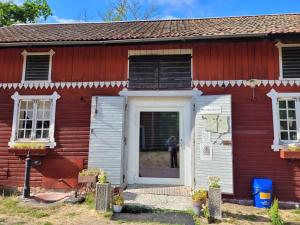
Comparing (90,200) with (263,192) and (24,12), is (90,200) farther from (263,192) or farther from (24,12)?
(24,12)

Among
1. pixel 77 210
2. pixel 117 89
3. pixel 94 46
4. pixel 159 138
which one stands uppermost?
pixel 94 46

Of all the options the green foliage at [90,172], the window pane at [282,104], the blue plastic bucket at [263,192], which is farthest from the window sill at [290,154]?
the green foliage at [90,172]

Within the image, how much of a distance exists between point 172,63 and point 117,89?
5.63 feet

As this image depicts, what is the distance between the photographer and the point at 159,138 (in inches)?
310

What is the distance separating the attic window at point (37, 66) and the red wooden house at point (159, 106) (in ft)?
0.10

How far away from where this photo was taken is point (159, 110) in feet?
25.5

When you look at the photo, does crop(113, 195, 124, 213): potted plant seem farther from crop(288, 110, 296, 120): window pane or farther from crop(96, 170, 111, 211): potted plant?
crop(288, 110, 296, 120): window pane

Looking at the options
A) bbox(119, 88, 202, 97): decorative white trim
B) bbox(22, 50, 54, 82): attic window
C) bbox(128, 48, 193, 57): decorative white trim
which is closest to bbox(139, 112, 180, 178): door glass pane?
bbox(119, 88, 202, 97): decorative white trim

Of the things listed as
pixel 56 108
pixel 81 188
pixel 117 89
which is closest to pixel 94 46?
pixel 117 89

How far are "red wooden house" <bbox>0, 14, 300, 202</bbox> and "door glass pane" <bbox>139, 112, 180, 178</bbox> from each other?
0.03 metres

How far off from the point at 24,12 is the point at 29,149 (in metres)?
15.6

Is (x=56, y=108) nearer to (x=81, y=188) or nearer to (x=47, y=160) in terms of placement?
(x=47, y=160)

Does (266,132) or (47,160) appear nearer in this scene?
(266,132)

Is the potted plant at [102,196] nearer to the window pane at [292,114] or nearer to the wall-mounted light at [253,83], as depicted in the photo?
the wall-mounted light at [253,83]
